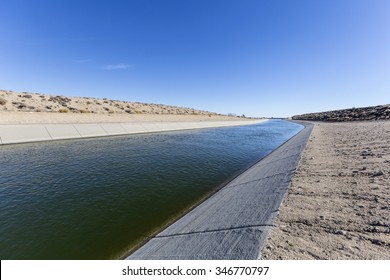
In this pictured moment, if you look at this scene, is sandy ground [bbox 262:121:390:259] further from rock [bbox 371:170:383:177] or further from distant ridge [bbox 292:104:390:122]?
distant ridge [bbox 292:104:390:122]

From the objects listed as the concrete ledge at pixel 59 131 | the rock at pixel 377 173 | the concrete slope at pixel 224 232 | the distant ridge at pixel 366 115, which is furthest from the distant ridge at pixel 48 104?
the distant ridge at pixel 366 115

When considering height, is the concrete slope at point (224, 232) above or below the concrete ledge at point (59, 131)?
below

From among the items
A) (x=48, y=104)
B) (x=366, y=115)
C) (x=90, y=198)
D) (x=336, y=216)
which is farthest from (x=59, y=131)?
(x=366, y=115)

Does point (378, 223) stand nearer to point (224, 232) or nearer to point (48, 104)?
point (224, 232)

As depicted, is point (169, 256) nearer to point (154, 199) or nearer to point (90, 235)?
point (90, 235)

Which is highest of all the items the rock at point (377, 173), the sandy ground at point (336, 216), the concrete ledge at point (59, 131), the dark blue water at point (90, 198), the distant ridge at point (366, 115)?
the distant ridge at point (366, 115)

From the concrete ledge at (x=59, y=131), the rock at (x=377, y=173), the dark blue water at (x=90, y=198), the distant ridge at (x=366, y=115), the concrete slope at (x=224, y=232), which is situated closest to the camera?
the concrete slope at (x=224, y=232)

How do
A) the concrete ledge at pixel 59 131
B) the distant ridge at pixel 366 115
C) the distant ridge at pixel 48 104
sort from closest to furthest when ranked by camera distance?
the concrete ledge at pixel 59 131, the distant ridge at pixel 48 104, the distant ridge at pixel 366 115

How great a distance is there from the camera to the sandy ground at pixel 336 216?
3521 mm

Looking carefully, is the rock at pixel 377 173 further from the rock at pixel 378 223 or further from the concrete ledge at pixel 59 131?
the concrete ledge at pixel 59 131

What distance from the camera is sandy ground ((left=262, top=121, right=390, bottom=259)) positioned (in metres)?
3.52

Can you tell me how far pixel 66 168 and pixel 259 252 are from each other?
47.5ft

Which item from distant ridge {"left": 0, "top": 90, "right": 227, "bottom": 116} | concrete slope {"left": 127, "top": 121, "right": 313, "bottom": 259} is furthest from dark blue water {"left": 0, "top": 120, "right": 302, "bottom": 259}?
distant ridge {"left": 0, "top": 90, "right": 227, "bottom": 116}

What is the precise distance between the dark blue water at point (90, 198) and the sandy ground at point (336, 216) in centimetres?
489
